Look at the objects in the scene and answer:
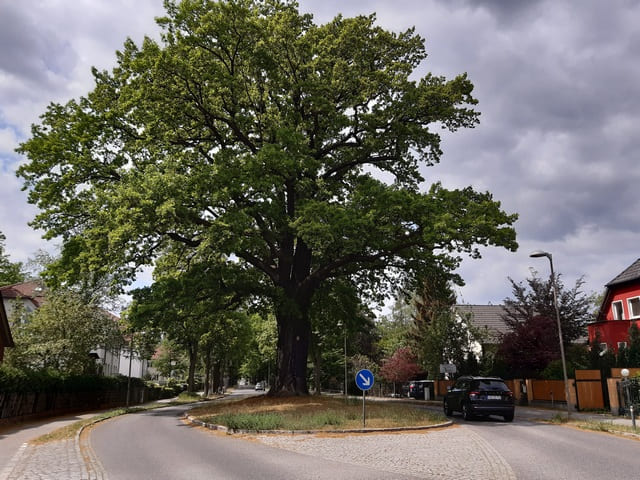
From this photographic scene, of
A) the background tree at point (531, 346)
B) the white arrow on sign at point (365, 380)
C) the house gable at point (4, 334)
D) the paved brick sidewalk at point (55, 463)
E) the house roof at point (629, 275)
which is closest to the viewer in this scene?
→ the paved brick sidewalk at point (55, 463)

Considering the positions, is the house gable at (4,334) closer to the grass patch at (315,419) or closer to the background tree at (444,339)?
the grass patch at (315,419)

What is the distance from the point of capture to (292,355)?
78.2ft

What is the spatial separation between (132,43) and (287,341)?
50.7 feet

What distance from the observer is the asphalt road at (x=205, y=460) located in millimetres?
8742

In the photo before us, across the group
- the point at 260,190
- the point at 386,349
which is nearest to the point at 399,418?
the point at 260,190

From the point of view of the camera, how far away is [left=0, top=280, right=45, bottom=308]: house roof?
45.5 meters

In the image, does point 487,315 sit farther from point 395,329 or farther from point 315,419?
point 315,419

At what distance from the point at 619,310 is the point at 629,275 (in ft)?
10.00

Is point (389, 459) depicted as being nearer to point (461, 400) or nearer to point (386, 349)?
point (461, 400)

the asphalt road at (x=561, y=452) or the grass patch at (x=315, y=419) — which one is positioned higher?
the grass patch at (x=315, y=419)

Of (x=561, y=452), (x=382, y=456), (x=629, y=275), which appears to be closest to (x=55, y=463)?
(x=382, y=456)

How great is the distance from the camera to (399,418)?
16703 millimetres

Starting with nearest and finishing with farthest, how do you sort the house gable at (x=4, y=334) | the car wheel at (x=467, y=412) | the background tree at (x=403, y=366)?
the car wheel at (x=467, y=412) < the house gable at (x=4, y=334) < the background tree at (x=403, y=366)

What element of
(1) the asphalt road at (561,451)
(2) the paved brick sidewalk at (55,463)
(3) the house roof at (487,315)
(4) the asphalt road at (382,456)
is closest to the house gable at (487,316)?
(3) the house roof at (487,315)
